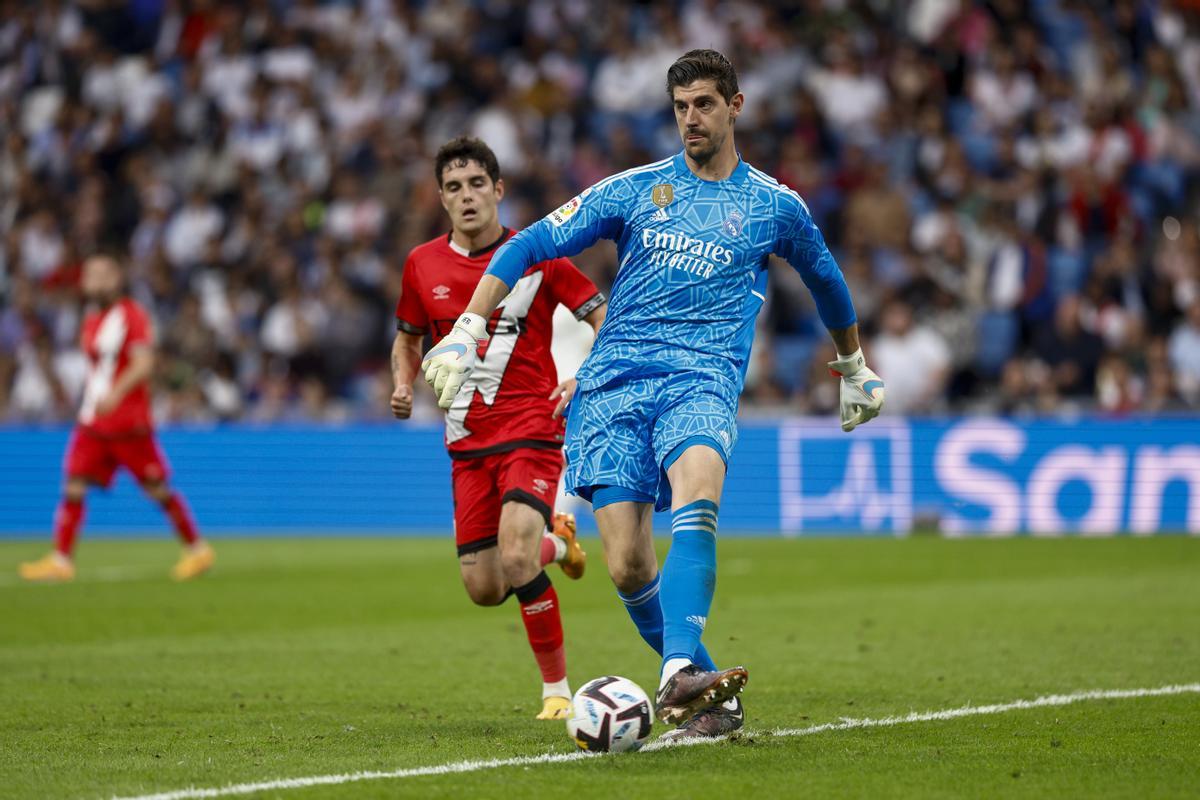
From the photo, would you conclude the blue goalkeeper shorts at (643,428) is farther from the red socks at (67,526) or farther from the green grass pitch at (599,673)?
the red socks at (67,526)

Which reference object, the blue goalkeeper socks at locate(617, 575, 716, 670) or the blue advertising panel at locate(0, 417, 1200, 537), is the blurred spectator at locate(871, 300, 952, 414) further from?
the blue goalkeeper socks at locate(617, 575, 716, 670)

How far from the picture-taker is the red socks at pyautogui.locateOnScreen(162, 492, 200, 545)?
1566cm

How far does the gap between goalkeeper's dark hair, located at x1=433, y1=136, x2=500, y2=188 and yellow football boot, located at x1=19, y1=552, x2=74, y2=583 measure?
28.6 ft

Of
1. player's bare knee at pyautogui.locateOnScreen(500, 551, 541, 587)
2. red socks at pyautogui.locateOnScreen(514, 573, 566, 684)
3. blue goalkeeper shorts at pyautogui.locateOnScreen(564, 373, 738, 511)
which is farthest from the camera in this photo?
red socks at pyautogui.locateOnScreen(514, 573, 566, 684)

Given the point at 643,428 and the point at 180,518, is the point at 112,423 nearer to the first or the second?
the point at 180,518

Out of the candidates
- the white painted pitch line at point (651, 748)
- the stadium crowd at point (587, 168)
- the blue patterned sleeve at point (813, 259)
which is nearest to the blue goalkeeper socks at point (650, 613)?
the white painted pitch line at point (651, 748)

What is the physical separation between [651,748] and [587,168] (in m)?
17.2

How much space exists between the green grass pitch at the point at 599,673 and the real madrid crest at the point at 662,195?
2.07 m

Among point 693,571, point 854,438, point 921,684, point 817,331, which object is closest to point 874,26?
point 817,331

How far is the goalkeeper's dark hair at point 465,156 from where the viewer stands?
8.15m

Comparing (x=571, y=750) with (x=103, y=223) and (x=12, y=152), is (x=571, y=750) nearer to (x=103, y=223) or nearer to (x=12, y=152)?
(x=103, y=223)

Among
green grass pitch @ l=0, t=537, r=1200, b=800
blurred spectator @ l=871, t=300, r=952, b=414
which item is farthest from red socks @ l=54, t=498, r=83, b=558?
blurred spectator @ l=871, t=300, r=952, b=414

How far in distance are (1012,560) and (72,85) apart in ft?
59.3

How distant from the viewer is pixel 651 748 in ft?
21.2
